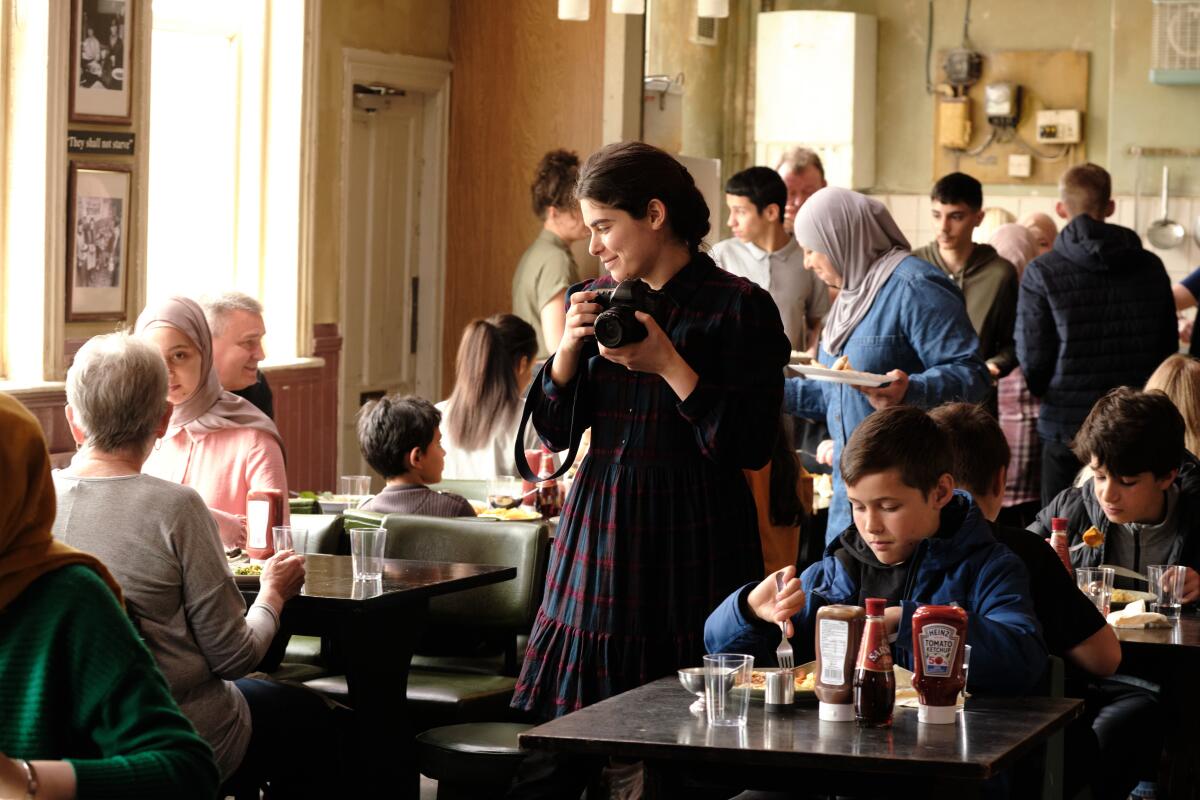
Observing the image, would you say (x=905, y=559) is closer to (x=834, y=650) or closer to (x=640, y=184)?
(x=834, y=650)

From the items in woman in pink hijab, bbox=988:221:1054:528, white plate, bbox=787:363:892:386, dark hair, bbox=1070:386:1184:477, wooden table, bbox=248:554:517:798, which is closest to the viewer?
wooden table, bbox=248:554:517:798

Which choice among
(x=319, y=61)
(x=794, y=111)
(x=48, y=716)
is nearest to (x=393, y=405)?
(x=48, y=716)

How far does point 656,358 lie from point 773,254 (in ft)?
13.9

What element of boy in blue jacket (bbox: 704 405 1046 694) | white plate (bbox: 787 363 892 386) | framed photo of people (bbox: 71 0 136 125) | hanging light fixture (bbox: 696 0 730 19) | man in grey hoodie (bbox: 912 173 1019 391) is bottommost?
boy in blue jacket (bbox: 704 405 1046 694)

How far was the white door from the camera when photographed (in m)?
9.05

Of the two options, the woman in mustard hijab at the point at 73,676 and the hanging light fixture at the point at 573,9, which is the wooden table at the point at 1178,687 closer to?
the woman in mustard hijab at the point at 73,676

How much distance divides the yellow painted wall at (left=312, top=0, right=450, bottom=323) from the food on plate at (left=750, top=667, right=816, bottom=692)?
5729 millimetres

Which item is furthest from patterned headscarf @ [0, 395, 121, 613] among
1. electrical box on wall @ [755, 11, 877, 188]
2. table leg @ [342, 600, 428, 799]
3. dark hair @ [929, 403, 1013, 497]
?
electrical box on wall @ [755, 11, 877, 188]

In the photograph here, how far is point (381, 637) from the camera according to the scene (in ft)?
13.9

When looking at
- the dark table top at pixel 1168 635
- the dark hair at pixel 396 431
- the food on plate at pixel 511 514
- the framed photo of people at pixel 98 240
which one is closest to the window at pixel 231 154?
the framed photo of people at pixel 98 240

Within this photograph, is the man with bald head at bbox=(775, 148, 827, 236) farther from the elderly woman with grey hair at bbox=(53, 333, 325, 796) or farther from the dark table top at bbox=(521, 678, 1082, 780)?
the dark table top at bbox=(521, 678, 1082, 780)

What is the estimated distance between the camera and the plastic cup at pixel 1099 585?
4.23 meters

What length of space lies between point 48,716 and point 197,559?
1114 mm

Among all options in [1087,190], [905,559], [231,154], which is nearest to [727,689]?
[905,559]
